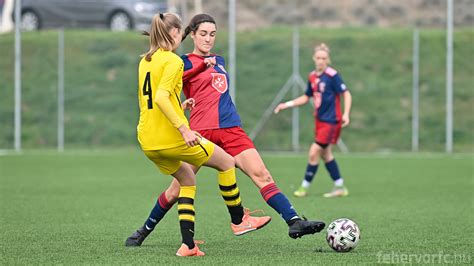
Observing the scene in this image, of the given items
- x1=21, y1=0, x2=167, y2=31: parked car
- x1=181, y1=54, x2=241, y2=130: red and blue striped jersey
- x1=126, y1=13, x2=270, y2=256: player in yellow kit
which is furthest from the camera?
x1=21, y1=0, x2=167, y2=31: parked car

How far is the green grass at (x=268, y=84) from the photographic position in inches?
928

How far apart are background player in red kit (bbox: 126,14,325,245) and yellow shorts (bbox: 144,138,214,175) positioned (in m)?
0.51

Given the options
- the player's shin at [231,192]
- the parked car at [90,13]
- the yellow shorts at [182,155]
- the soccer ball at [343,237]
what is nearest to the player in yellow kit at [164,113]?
the yellow shorts at [182,155]

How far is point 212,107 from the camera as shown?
25.2ft

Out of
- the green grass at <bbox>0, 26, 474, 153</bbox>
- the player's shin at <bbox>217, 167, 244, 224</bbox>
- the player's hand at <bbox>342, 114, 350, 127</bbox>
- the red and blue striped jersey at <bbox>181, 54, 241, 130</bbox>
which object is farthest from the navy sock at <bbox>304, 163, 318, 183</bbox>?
the green grass at <bbox>0, 26, 474, 153</bbox>

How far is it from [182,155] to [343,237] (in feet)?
4.26

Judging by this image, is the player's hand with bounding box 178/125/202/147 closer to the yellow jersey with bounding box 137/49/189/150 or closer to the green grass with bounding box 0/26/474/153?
the yellow jersey with bounding box 137/49/189/150

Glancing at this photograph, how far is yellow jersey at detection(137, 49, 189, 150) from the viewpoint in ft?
22.2

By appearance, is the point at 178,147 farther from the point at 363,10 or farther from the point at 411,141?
the point at 363,10

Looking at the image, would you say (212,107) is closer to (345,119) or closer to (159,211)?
(159,211)

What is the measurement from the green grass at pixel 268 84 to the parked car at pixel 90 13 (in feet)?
1.18

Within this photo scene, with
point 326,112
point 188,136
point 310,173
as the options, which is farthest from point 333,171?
point 188,136

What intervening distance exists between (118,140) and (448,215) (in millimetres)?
14895

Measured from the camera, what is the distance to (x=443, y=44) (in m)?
25.2
